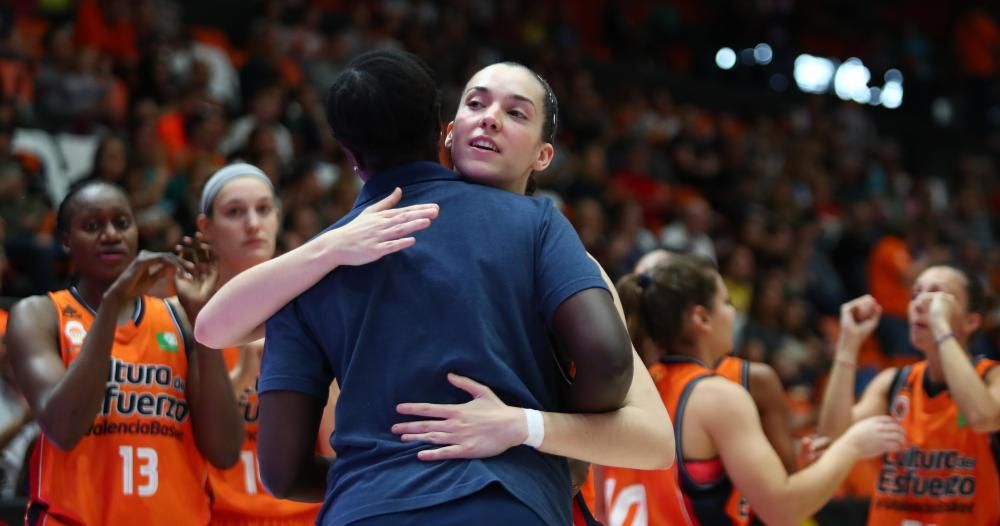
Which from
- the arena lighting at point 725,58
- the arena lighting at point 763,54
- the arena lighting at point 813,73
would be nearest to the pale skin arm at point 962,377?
the arena lighting at point 725,58

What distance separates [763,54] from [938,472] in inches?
535

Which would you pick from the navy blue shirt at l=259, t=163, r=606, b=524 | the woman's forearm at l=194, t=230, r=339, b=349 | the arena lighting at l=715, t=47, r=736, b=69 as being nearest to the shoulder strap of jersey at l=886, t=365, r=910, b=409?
the navy blue shirt at l=259, t=163, r=606, b=524

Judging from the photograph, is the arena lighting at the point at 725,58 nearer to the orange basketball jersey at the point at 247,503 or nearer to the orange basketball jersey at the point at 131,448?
the orange basketball jersey at the point at 247,503

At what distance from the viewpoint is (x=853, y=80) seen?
60.7 ft

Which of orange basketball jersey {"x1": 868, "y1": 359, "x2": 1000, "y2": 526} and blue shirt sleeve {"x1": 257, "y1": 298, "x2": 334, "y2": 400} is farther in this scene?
orange basketball jersey {"x1": 868, "y1": 359, "x2": 1000, "y2": 526}

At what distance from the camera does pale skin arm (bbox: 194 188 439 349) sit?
93.0 inches

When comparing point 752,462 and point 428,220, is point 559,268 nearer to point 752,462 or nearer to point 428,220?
point 428,220

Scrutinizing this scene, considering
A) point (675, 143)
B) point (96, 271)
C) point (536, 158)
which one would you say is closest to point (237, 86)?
point (675, 143)

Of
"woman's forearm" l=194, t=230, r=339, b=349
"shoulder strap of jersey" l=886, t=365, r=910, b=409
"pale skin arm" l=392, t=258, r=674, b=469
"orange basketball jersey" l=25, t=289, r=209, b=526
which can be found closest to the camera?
Answer: "pale skin arm" l=392, t=258, r=674, b=469

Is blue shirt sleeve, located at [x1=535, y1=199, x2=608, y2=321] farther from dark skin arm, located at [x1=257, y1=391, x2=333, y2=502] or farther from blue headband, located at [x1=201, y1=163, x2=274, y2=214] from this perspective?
blue headband, located at [x1=201, y1=163, x2=274, y2=214]

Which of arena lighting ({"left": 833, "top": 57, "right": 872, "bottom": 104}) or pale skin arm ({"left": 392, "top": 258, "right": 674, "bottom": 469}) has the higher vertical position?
arena lighting ({"left": 833, "top": 57, "right": 872, "bottom": 104})

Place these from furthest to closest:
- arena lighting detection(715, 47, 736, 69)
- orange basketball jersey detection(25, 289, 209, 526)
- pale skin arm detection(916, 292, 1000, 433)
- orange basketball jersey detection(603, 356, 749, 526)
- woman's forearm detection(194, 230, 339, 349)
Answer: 1. arena lighting detection(715, 47, 736, 69)
2. pale skin arm detection(916, 292, 1000, 433)
3. orange basketball jersey detection(603, 356, 749, 526)
4. orange basketball jersey detection(25, 289, 209, 526)
5. woman's forearm detection(194, 230, 339, 349)

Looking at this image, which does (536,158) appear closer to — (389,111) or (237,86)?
(389,111)

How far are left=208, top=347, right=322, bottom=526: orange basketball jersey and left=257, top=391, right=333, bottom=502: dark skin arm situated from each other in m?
1.62
